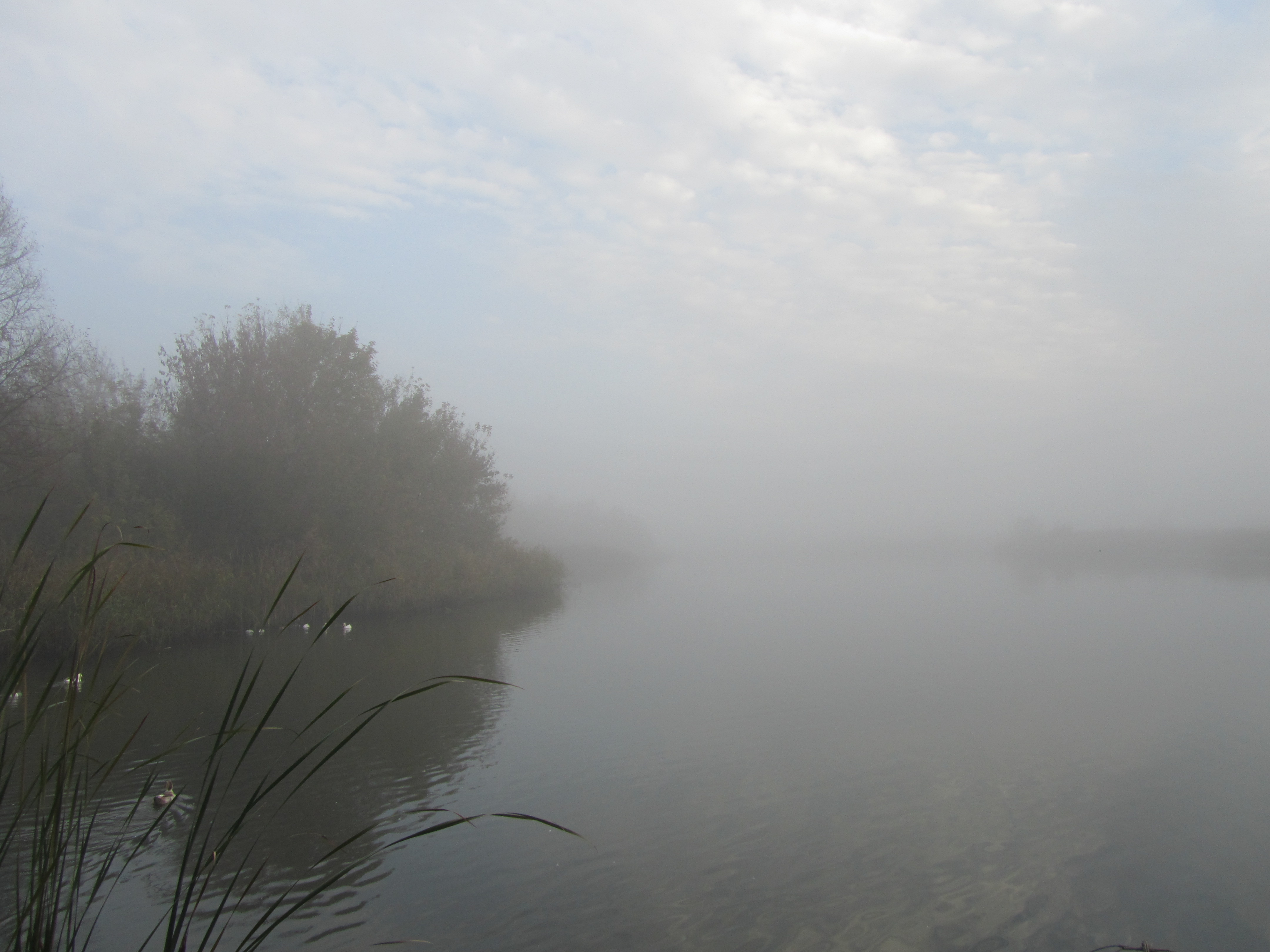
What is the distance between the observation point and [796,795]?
7387mm

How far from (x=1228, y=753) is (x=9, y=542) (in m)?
20.9

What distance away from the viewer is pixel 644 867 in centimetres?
593

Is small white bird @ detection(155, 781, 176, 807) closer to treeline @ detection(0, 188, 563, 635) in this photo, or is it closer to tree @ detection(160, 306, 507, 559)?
treeline @ detection(0, 188, 563, 635)

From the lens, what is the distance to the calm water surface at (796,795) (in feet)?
16.9

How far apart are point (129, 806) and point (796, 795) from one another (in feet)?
19.8

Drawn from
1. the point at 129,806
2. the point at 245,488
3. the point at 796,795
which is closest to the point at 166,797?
the point at 129,806

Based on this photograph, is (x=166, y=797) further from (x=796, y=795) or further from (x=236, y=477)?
(x=236, y=477)

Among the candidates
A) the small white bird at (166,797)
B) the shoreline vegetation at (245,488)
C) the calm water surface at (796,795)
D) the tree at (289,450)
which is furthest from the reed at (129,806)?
the tree at (289,450)

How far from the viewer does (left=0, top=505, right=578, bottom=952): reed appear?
2.29 metres

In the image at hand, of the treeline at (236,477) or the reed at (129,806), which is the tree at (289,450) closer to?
the treeline at (236,477)

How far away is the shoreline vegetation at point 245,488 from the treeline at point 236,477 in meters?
0.05

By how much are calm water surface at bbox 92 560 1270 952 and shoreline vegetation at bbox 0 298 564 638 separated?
2.36 metres

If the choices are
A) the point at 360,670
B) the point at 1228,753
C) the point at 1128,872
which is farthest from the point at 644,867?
the point at 360,670

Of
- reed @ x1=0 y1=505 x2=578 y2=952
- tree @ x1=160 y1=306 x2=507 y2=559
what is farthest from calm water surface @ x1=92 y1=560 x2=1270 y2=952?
tree @ x1=160 y1=306 x2=507 y2=559
